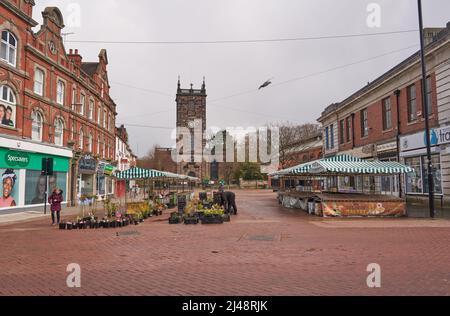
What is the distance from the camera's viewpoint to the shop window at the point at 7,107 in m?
18.8

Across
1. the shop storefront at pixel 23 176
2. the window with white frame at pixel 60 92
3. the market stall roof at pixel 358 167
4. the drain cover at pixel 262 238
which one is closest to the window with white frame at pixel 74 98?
the window with white frame at pixel 60 92

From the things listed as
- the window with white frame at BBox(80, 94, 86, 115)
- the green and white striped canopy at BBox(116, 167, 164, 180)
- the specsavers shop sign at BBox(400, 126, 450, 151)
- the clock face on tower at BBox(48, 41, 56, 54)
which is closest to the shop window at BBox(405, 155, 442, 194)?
the specsavers shop sign at BBox(400, 126, 450, 151)

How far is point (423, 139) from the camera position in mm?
20922

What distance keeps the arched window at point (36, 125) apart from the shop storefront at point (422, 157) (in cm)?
2435

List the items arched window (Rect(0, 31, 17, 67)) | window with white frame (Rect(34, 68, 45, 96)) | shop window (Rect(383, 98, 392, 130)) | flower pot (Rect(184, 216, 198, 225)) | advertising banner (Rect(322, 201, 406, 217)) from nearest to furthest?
flower pot (Rect(184, 216, 198, 225)) → advertising banner (Rect(322, 201, 406, 217)) → arched window (Rect(0, 31, 17, 67)) → window with white frame (Rect(34, 68, 45, 96)) → shop window (Rect(383, 98, 392, 130))

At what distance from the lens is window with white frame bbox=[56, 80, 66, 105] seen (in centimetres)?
2460

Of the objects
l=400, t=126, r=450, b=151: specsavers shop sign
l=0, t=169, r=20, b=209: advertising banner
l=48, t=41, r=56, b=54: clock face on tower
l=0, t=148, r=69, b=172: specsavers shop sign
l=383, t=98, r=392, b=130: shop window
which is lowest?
l=0, t=169, r=20, b=209: advertising banner

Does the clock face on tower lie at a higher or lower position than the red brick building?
higher

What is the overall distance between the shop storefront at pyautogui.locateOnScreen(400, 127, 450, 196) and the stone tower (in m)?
62.5

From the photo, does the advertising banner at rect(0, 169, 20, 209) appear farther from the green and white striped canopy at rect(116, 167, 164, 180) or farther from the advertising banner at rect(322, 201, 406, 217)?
the advertising banner at rect(322, 201, 406, 217)

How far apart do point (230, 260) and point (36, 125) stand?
63.8 ft
